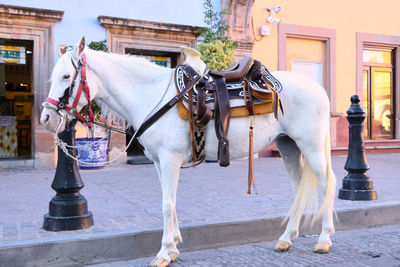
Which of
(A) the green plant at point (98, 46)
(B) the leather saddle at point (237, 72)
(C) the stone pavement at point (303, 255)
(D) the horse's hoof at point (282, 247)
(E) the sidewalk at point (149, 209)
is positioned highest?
(A) the green plant at point (98, 46)

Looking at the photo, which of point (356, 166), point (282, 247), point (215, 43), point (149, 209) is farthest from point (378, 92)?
point (282, 247)

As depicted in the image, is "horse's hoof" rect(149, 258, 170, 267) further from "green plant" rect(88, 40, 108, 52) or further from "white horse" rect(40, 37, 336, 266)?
"green plant" rect(88, 40, 108, 52)

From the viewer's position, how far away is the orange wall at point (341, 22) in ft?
40.5

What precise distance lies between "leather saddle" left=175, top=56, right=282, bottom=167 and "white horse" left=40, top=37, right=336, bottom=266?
123 millimetres

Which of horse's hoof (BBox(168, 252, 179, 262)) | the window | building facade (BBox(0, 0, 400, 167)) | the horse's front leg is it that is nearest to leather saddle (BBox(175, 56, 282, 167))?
the horse's front leg

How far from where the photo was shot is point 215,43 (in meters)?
9.77

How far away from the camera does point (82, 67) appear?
3.46 m

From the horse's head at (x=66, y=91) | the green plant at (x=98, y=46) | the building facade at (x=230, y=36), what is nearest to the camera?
the horse's head at (x=66, y=91)

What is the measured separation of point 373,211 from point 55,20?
8.14 meters

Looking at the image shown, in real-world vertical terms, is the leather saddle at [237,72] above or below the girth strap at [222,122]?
above

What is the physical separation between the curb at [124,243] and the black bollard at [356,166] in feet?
3.04

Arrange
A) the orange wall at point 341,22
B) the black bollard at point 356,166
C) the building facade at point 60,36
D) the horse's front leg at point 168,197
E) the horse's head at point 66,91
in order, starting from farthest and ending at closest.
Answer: the orange wall at point 341,22 → the building facade at point 60,36 → the black bollard at point 356,166 → the horse's front leg at point 168,197 → the horse's head at point 66,91

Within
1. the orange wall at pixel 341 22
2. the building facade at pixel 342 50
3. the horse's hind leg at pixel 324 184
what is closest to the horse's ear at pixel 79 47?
the horse's hind leg at pixel 324 184

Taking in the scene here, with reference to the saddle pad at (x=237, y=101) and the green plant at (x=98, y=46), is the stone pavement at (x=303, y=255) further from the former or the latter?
the green plant at (x=98, y=46)
